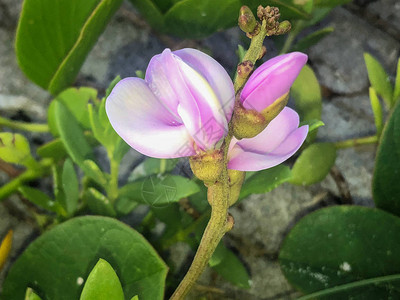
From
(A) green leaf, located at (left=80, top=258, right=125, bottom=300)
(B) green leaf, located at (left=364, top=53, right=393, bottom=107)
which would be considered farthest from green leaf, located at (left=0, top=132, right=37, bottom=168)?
(B) green leaf, located at (left=364, top=53, right=393, bottom=107)

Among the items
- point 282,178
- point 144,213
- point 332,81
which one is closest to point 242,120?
point 282,178

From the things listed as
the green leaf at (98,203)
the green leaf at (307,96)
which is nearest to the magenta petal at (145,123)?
the green leaf at (98,203)

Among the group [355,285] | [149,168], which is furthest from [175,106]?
[355,285]

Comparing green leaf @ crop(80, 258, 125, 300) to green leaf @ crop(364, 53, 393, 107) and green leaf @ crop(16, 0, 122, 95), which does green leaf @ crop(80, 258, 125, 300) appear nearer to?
green leaf @ crop(16, 0, 122, 95)

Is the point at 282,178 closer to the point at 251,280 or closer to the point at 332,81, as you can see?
the point at 251,280

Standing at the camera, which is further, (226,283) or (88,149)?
(226,283)

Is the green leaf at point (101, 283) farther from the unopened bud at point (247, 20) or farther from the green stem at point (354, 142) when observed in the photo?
the green stem at point (354, 142)
